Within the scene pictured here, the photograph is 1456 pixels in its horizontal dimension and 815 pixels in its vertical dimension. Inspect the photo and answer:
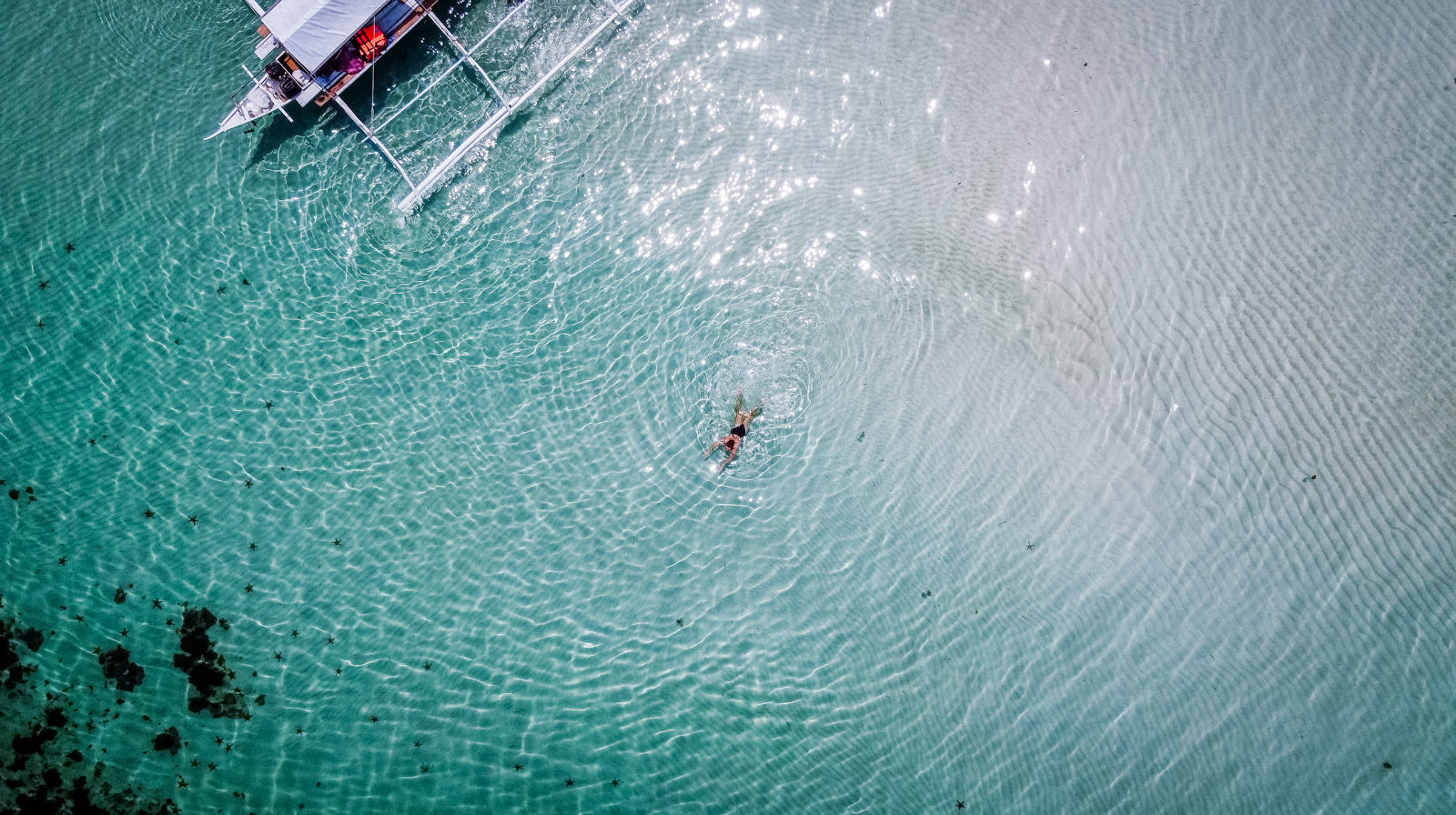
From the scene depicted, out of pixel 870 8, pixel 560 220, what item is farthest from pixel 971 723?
pixel 870 8

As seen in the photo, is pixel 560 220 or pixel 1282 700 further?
pixel 560 220

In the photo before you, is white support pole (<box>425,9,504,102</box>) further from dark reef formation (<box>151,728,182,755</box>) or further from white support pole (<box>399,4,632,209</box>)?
dark reef formation (<box>151,728,182,755</box>)

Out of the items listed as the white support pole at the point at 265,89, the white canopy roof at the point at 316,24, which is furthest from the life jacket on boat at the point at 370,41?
the white support pole at the point at 265,89

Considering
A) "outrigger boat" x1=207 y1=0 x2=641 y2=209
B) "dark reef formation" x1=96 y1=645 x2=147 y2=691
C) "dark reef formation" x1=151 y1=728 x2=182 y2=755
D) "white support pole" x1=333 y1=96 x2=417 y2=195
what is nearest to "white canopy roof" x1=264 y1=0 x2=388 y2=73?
"outrigger boat" x1=207 y1=0 x2=641 y2=209

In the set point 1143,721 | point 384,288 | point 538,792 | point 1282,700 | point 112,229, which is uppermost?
point 112,229

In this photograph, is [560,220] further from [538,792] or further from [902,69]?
[538,792]
